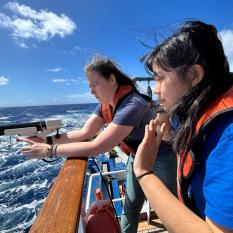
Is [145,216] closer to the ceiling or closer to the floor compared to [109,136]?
closer to the floor

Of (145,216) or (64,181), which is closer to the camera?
(64,181)

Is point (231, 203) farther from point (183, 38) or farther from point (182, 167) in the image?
point (183, 38)

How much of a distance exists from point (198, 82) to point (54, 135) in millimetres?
1507

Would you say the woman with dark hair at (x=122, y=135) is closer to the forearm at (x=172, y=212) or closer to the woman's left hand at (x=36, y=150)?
the woman's left hand at (x=36, y=150)

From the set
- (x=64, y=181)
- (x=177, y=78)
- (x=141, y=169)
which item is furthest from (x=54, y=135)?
(x=177, y=78)

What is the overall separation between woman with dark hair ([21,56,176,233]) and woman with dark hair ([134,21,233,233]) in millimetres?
590

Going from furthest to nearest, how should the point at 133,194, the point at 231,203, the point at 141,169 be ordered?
the point at 133,194 < the point at 141,169 < the point at 231,203

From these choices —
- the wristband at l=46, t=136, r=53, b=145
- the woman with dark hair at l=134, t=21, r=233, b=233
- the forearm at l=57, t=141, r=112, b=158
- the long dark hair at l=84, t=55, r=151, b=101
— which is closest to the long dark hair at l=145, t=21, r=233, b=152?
the woman with dark hair at l=134, t=21, r=233, b=233

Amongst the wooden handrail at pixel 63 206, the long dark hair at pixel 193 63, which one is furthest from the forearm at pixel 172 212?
the wooden handrail at pixel 63 206

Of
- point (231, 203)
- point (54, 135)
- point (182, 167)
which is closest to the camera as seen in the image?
point (231, 203)

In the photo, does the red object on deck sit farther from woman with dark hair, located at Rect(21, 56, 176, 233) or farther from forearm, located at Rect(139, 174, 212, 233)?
forearm, located at Rect(139, 174, 212, 233)

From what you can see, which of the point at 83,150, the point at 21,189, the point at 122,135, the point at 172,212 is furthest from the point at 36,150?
the point at 21,189

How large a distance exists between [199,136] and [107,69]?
4.12ft

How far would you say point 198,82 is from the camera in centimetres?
88
